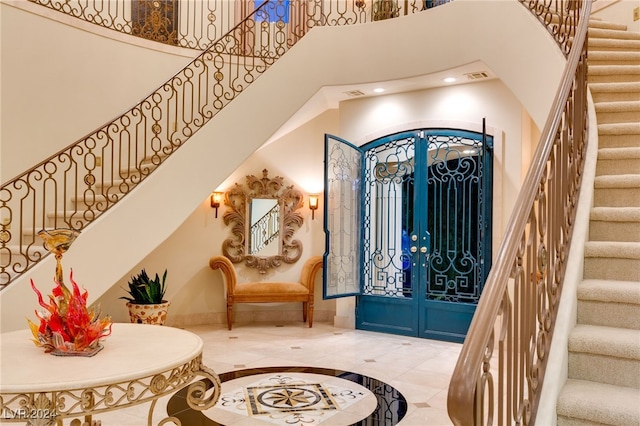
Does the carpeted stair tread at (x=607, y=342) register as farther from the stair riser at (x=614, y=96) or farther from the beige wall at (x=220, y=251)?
the beige wall at (x=220, y=251)

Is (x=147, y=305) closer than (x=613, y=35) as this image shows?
No

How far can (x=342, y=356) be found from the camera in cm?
588

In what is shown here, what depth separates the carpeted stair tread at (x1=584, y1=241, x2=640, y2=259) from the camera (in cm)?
264

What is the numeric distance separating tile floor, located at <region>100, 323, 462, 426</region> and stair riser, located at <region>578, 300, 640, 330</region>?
1.73 m

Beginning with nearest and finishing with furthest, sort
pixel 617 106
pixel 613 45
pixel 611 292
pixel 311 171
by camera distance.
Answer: pixel 611 292, pixel 617 106, pixel 613 45, pixel 311 171

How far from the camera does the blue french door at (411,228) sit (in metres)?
6.61

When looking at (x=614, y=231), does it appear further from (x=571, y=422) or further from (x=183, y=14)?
(x=183, y=14)

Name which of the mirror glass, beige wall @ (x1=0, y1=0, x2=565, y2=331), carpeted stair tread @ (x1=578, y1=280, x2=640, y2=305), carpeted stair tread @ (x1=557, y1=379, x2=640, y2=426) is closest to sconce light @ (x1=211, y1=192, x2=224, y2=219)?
beige wall @ (x1=0, y1=0, x2=565, y2=331)

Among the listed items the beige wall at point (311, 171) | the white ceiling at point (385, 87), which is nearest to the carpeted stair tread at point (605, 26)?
the white ceiling at point (385, 87)

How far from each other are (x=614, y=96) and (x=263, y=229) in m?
5.25

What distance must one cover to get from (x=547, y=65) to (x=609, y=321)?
311 cm

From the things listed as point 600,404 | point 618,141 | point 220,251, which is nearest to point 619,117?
point 618,141

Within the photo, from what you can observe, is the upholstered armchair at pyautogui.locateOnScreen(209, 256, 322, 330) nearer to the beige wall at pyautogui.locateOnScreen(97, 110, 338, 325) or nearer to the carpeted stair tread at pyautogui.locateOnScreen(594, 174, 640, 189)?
the beige wall at pyautogui.locateOnScreen(97, 110, 338, 325)

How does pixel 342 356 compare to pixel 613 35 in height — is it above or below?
below
